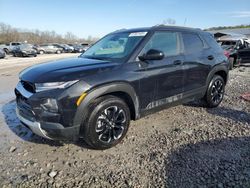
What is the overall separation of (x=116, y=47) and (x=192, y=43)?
1.63m

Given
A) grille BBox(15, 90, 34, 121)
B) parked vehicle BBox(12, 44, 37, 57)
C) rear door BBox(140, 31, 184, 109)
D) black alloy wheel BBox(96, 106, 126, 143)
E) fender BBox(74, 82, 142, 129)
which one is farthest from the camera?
parked vehicle BBox(12, 44, 37, 57)

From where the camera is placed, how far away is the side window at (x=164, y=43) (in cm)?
401

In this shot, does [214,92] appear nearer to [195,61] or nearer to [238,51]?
[195,61]

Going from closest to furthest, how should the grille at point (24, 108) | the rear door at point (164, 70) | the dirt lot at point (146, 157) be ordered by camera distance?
1. the dirt lot at point (146, 157)
2. the grille at point (24, 108)
3. the rear door at point (164, 70)

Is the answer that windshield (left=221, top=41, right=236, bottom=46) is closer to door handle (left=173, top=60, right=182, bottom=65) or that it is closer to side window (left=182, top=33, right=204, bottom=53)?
side window (left=182, top=33, right=204, bottom=53)

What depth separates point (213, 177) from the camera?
2.87 m

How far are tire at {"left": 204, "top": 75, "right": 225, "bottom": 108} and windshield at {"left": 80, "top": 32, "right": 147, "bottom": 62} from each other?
7.30ft

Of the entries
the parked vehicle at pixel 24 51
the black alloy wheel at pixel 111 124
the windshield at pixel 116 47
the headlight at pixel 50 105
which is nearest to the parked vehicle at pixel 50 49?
the parked vehicle at pixel 24 51

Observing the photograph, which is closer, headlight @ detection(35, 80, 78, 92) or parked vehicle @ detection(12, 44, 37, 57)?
headlight @ detection(35, 80, 78, 92)

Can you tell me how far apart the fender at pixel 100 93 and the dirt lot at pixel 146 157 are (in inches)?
26.8

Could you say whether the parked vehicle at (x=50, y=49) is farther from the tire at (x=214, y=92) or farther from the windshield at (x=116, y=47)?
the tire at (x=214, y=92)

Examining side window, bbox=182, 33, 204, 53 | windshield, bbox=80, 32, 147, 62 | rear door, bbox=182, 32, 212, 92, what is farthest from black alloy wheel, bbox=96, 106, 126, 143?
side window, bbox=182, 33, 204, 53

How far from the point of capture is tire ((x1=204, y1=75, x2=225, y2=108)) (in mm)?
5274

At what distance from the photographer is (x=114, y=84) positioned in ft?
11.2
